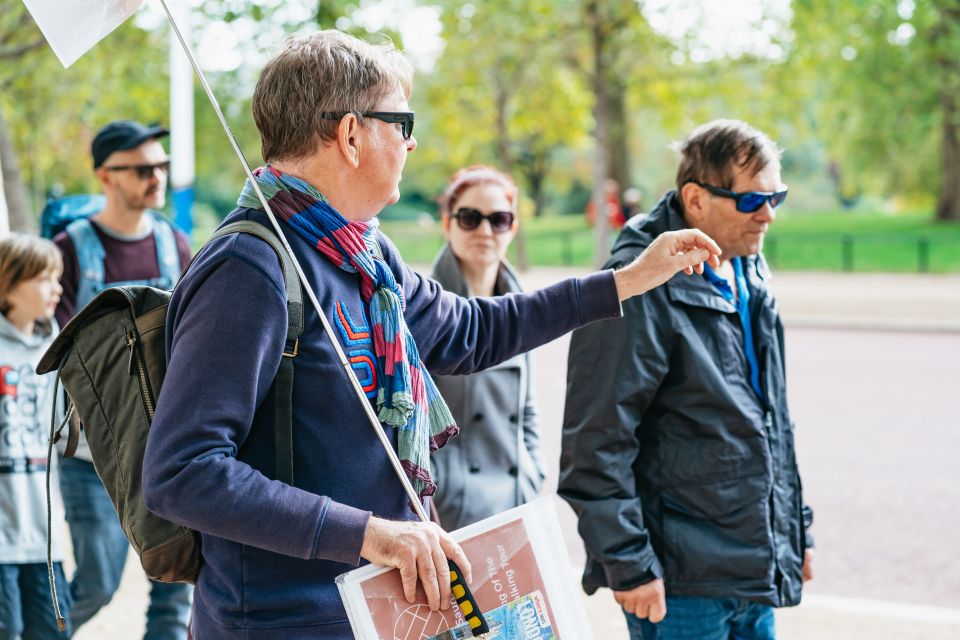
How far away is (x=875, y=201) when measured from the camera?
57.3 m

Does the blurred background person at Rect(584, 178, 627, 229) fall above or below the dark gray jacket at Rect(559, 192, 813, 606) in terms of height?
above

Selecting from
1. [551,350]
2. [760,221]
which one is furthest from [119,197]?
[551,350]

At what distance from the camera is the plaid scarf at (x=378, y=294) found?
76.8 inches

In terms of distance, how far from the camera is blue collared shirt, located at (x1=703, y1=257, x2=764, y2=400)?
9.52 feet

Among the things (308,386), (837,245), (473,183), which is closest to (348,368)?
(308,386)

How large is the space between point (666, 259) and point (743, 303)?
2.62ft

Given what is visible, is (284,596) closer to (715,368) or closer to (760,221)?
(715,368)

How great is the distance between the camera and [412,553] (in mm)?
1766

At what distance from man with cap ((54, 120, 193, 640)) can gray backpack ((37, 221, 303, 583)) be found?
1.95 m

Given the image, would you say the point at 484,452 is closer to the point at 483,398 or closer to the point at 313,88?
the point at 483,398

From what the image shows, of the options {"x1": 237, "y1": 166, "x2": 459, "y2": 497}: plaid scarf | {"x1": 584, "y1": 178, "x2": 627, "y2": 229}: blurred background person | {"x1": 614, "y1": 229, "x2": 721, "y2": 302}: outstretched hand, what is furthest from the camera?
{"x1": 584, "y1": 178, "x2": 627, "y2": 229}: blurred background person

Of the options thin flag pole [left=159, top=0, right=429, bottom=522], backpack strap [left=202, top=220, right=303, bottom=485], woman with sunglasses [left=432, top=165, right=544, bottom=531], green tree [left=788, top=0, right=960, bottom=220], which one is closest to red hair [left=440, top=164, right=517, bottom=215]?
woman with sunglasses [left=432, top=165, right=544, bottom=531]

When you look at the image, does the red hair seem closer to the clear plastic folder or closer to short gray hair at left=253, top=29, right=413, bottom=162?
short gray hair at left=253, top=29, right=413, bottom=162

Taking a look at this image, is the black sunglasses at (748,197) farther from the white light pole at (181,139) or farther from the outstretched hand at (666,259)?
the white light pole at (181,139)
